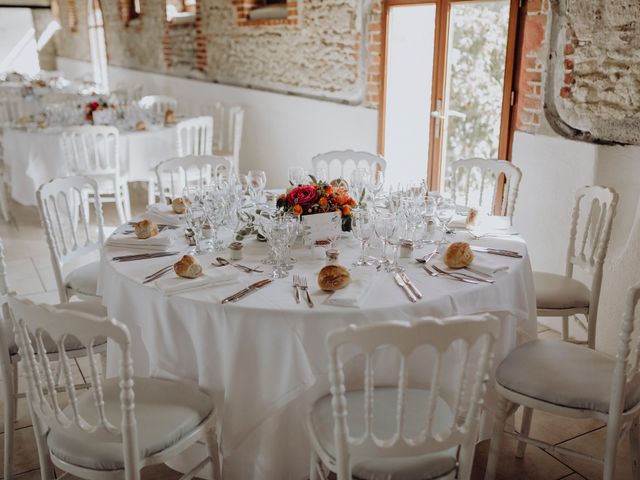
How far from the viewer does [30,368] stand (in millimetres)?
1717

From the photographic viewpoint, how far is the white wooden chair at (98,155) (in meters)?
4.59

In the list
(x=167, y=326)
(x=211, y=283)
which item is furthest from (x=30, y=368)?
(x=211, y=283)

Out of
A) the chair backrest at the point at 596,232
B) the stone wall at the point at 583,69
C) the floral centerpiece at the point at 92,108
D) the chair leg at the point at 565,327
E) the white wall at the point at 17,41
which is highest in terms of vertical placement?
the white wall at the point at 17,41

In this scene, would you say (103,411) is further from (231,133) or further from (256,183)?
(231,133)

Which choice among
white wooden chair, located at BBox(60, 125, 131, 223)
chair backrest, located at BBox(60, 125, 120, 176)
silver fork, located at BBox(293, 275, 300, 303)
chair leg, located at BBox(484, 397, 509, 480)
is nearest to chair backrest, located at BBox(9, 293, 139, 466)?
silver fork, located at BBox(293, 275, 300, 303)

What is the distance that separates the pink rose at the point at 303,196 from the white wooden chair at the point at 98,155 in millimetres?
2562

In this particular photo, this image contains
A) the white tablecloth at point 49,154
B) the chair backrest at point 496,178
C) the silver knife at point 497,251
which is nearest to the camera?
the silver knife at point 497,251

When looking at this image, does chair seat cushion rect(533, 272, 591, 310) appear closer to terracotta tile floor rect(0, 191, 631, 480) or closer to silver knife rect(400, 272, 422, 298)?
terracotta tile floor rect(0, 191, 631, 480)

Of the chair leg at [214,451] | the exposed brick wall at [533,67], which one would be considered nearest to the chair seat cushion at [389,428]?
the chair leg at [214,451]

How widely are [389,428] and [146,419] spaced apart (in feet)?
2.32

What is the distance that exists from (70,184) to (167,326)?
1352 mm

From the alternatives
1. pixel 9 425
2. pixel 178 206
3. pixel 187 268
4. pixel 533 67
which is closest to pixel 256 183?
pixel 178 206

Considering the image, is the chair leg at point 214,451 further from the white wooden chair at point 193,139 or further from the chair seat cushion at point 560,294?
the white wooden chair at point 193,139

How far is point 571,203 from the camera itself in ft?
10.9
